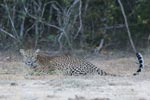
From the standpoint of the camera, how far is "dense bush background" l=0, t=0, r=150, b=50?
13672mm

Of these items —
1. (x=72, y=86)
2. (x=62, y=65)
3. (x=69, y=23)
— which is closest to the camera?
(x=72, y=86)

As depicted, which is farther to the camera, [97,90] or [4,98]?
[97,90]

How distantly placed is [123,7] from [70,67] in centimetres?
444

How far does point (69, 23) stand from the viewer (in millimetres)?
13688

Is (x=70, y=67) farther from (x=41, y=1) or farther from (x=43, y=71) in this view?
(x=41, y=1)

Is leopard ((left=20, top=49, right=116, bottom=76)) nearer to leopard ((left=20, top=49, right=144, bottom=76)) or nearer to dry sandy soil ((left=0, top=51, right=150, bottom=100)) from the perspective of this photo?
leopard ((left=20, top=49, right=144, bottom=76))

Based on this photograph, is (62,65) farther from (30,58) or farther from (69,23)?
(69,23)

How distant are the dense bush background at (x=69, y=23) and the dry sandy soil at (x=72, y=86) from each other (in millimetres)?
2879

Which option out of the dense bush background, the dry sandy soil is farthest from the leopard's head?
the dense bush background

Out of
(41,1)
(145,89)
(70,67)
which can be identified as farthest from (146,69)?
(41,1)

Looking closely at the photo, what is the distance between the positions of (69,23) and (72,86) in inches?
194

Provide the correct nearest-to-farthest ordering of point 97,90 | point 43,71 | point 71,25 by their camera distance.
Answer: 1. point 97,90
2. point 43,71
3. point 71,25

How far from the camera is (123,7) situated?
562 inches

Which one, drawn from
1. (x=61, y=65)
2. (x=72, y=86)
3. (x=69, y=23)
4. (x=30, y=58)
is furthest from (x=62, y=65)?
(x=69, y=23)
